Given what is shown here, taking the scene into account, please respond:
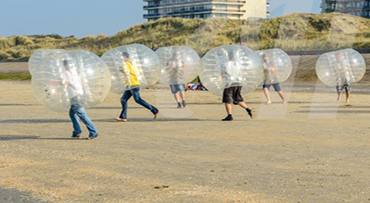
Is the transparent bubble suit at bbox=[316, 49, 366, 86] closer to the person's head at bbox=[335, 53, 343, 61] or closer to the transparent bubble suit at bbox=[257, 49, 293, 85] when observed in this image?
the person's head at bbox=[335, 53, 343, 61]

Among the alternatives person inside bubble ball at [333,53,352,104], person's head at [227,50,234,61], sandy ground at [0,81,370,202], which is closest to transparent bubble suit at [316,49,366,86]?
person inside bubble ball at [333,53,352,104]

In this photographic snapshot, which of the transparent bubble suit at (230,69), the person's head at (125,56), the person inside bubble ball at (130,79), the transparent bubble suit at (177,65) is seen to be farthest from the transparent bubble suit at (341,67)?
the person's head at (125,56)

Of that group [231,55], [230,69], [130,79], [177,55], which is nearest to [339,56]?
[177,55]

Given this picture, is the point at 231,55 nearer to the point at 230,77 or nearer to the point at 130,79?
the point at 230,77

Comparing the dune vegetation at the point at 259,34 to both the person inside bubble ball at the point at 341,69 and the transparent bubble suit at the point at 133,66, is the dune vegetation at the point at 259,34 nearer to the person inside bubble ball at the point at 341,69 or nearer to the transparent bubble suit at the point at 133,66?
the person inside bubble ball at the point at 341,69

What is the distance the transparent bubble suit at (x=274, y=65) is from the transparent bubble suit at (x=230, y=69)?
4067 millimetres

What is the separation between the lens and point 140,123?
14414mm

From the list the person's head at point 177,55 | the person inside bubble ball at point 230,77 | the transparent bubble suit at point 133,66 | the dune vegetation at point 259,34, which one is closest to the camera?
the person inside bubble ball at point 230,77

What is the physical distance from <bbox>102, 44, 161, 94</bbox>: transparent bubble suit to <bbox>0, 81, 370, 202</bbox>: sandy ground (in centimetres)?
98

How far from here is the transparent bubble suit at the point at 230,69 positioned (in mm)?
14070

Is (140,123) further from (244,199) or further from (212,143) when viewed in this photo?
(244,199)

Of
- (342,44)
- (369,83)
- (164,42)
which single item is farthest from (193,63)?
(164,42)

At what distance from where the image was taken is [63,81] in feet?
35.4

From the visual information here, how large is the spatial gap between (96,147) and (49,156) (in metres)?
1.13
